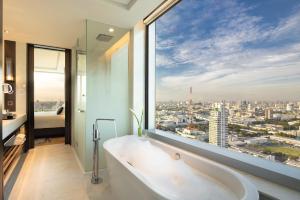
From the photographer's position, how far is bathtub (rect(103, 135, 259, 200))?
1.28m

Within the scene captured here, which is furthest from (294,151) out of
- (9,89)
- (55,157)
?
(9,89)

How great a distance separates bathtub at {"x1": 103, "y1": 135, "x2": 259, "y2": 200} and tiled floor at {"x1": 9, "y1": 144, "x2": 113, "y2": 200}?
65 cm

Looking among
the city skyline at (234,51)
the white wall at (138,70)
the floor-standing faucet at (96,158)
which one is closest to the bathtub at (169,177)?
the floor-standing faucet at (96,158)


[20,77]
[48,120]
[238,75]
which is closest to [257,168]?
[238,75]

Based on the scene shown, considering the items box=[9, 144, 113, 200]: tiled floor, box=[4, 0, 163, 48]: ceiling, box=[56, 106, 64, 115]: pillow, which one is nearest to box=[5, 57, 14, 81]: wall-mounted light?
box=[4, 0, 163, 48]: ceiling

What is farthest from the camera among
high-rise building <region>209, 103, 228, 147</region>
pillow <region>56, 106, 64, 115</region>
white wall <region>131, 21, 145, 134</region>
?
pillow <region>56, 106, 64, 115</region>

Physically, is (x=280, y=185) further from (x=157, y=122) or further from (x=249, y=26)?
(x=157, y=122)

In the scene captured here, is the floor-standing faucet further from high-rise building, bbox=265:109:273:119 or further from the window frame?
high-rise building, bbox=265:109:273:119

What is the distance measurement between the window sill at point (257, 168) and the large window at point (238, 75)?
0.07 metres

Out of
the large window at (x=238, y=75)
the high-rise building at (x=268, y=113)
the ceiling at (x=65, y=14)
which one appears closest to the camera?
the large window at (x=238, y=75)

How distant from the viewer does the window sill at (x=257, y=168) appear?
128cm

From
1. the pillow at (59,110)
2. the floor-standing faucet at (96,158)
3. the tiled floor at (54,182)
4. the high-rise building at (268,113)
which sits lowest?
the tiled floor at (54,182)

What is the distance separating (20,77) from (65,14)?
2.38 m

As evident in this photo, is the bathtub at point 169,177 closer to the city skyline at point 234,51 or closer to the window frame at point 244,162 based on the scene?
the window frame at point 244,162
